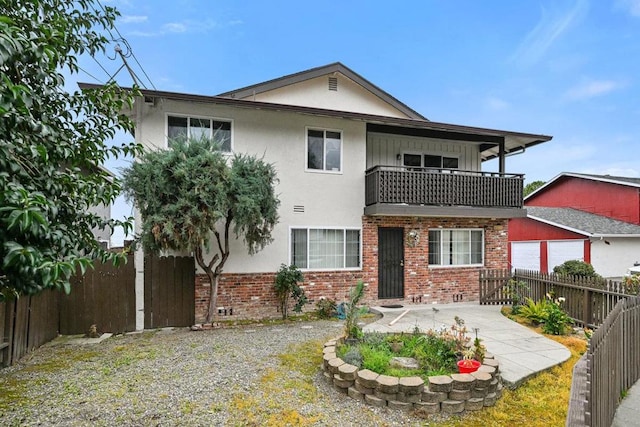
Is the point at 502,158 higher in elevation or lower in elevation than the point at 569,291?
higher

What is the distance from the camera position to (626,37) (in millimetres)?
14672

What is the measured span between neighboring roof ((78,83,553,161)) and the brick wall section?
288 cm

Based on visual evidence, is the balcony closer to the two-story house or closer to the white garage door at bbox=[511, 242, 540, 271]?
the two-story house

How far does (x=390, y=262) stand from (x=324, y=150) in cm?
417

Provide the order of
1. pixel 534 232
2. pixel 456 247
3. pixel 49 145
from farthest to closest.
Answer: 1. pixel 534 232
2. pixel 456 247
3. pixel 49 145

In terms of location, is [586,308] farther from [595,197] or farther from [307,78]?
[595,197]

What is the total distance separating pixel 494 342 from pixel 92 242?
7079mm

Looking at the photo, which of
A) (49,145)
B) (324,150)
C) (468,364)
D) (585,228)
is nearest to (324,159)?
(324,150)

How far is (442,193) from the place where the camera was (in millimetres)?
11141

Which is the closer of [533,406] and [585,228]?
[533,406]

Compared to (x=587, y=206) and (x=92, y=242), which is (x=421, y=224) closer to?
(x=92, y=242)

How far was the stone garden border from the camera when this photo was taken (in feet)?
14.5

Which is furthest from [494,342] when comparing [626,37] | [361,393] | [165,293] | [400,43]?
[626,37]

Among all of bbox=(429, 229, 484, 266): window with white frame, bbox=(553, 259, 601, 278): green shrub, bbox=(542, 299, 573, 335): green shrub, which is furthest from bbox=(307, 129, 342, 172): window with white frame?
bbox=(553, 259, 601, 278): green shrub
